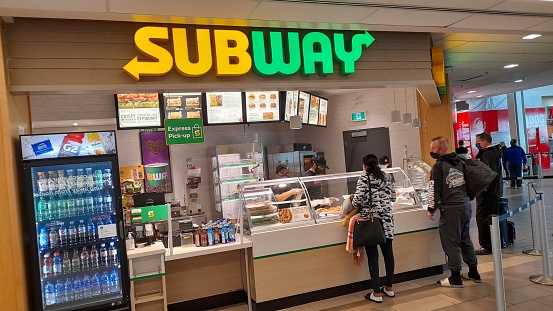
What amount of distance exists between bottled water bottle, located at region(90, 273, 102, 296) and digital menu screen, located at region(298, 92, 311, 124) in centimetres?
539

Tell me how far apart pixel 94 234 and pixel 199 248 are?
3.65 ft

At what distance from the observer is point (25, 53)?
4211mm

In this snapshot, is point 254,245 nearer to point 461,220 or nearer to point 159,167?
point 461,220

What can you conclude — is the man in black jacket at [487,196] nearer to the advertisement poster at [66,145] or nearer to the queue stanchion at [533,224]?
the queue stanchion at [533,224]

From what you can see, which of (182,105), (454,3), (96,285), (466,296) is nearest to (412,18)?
(454,3)

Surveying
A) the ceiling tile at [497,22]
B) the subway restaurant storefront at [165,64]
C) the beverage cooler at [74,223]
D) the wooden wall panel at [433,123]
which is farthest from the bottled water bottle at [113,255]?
the wooden wall panel at [433,123]

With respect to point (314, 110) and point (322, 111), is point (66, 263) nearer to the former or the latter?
point (314, 110)

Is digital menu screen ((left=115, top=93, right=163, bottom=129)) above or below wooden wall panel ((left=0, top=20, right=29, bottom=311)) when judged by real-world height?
above

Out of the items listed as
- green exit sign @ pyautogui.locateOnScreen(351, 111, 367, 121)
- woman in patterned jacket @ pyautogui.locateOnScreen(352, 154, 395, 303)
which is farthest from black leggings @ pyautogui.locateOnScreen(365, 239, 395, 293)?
green exit sign @ pyautogui.locateOnScreen(351, 111, 367, 121)

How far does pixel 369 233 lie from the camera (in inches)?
186

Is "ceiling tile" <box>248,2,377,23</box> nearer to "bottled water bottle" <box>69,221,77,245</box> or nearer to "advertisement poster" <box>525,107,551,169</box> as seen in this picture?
"bottled water bottle" <box>69,221,77,245</box>

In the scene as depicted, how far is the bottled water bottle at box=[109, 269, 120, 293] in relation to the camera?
431 centimetres

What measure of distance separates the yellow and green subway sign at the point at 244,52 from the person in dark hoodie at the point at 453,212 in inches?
68.7

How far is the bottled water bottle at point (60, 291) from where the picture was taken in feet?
13.6
